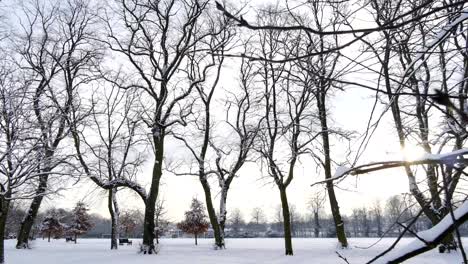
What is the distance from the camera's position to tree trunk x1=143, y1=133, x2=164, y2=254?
1723 cm

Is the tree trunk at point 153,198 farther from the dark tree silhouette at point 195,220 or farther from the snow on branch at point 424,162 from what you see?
the dark tree silhouette at point 195,220

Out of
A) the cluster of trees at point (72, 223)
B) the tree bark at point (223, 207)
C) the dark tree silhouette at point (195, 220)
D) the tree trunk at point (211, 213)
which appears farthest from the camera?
Result: the cluster of trees at point (72, 223)

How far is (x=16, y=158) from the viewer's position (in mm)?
10570

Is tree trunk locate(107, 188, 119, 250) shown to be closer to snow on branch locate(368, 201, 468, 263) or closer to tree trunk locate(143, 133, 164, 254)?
tree trunk locate(143, 133, 164, 254)

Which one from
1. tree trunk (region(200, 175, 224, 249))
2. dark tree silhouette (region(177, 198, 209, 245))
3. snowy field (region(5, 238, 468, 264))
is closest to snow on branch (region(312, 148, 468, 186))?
snowy field (region(5, 238, 468, 264))

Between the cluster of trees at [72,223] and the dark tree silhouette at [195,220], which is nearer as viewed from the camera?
the dark tree silhouette at [195,220]

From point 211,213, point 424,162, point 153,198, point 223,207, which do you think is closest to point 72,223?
point 223,207

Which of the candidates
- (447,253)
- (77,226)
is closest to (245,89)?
(447,253)

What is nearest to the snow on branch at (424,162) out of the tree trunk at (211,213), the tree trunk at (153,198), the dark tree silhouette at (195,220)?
the tree trunk at (153,198)

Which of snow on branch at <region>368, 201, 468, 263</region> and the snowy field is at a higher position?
snow on branch at <region>368, 201, 468, 263</region>

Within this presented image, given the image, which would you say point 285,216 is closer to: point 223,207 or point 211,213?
point 211,213

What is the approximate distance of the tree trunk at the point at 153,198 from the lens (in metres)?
17.2

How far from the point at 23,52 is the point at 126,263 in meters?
11.4

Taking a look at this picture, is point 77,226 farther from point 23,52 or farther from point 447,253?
point 447,253
